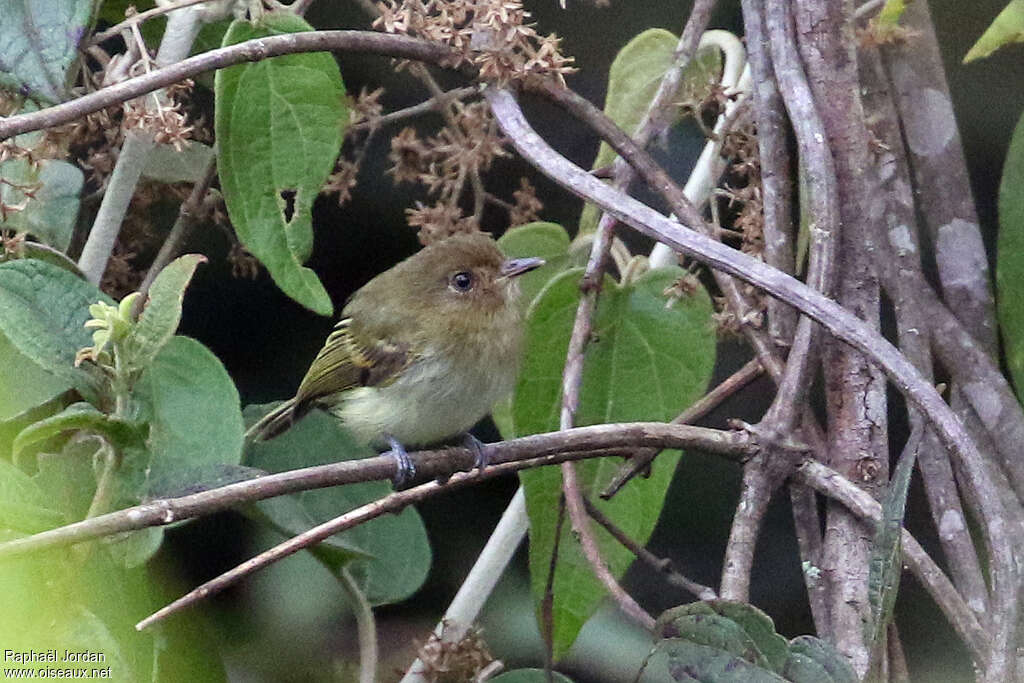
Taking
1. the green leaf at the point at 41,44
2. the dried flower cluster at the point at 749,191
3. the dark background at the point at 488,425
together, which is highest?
the green leaf at the point at 41,44

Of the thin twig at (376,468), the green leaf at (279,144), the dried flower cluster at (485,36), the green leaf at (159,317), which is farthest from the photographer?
the green leaf at (279,144)

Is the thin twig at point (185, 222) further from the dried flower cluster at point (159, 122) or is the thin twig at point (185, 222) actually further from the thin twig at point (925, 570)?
the thin twig at point (925, 570)

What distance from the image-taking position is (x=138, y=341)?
180cm

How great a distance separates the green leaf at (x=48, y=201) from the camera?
2.07 m

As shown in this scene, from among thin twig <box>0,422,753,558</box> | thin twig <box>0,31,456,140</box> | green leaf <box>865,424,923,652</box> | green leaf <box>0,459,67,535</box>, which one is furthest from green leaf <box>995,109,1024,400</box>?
green leaf <box>0,459,67,535</box>

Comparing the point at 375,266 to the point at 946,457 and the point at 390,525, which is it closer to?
the point at 390,525

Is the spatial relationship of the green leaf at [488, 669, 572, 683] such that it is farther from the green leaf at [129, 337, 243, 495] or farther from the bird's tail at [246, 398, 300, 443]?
the bird's tail at [246, 398, 300, 443]

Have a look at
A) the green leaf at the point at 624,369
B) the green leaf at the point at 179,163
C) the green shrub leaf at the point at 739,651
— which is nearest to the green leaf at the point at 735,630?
the green shrub leaf at the point at 739,651

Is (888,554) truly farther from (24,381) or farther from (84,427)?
(24,381)

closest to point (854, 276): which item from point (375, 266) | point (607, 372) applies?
point (607, 372)

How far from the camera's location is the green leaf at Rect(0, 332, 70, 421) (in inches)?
76.2

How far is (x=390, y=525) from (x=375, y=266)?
1.12 meters

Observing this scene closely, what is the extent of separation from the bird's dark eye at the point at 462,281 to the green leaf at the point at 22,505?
3.21 ft

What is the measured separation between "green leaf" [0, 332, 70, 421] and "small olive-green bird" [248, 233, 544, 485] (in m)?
0.42
